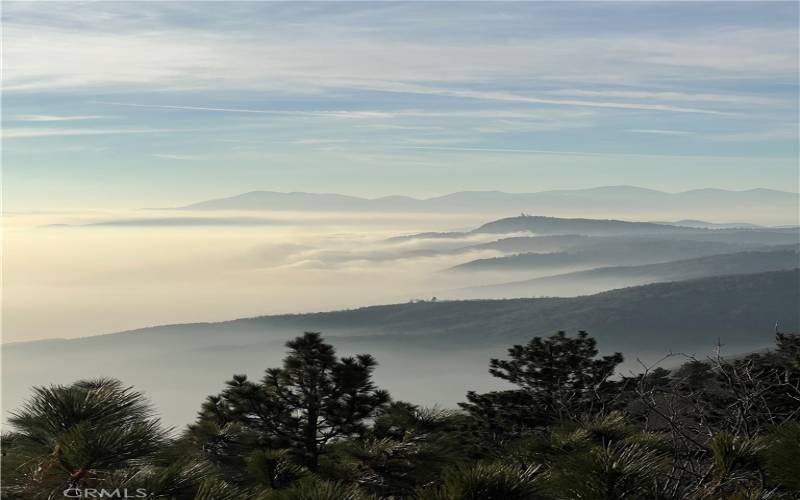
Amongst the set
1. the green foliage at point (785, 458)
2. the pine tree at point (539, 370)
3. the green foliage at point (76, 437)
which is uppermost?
the green foliage at point (76, 437)

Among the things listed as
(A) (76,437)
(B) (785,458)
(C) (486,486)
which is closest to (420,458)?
(C) (486,486)

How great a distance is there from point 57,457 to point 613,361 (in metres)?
37.9

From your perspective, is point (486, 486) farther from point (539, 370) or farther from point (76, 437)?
point (539, 370)

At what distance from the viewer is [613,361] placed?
4231 cm

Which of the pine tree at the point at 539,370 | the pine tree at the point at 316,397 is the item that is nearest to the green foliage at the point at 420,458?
the pine tree at the point at 316,397

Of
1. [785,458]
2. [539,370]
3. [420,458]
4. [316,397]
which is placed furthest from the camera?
[539,370]

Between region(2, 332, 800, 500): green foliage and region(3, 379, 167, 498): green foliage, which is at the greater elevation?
region(3, 379, 167, 498): green foliage

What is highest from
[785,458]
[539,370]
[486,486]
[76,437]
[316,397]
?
[76,437]

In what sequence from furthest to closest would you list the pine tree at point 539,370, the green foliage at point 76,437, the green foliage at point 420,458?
1. the pine tree at point 539,370
2. the green foliage at point 76,437
3. the green foliage at point 420,458

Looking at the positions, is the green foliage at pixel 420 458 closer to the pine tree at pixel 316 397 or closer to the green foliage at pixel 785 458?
the green foliage at pixel 785 458

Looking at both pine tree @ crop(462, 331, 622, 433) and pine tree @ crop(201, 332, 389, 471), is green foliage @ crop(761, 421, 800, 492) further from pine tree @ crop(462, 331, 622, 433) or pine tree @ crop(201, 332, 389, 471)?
pine tree @ crop(462, 331, 622, 433)

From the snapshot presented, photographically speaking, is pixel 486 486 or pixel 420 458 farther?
pixel 420 458

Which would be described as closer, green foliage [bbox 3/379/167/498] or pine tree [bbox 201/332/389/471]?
green foliage [bbox 3/379/167/498]

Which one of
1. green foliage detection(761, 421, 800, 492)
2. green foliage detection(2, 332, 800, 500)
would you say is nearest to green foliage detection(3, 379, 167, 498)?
green foliage detection(2, 332, 800, 500)
